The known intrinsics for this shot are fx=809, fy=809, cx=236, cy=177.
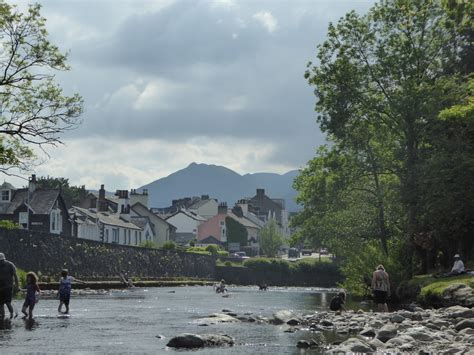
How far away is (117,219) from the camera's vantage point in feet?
412

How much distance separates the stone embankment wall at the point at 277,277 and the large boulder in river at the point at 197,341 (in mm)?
89064

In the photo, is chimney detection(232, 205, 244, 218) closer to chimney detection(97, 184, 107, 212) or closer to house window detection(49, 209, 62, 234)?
chimney detection(97, 184, 107, 212)

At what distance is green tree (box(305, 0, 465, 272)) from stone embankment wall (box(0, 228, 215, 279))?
82.7 feet

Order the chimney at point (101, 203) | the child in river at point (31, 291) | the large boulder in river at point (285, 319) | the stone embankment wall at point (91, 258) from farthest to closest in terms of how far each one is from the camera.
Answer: the chimney at point (101, 203) < the stone embankment wall at point (91, 258) < the large boulder in river at point (285, 319) < the child in river at point (31, 291)

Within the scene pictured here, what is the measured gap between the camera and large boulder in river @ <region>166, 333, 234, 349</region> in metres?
22.7

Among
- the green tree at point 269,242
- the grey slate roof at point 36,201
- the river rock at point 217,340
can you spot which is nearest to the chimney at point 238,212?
the green tree at point 269,242

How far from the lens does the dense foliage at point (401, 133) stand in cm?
4578

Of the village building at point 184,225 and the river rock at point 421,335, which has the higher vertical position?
the village building at point 184,225

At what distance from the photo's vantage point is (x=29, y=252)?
64.0 metres

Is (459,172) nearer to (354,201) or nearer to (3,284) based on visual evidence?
(354,201)

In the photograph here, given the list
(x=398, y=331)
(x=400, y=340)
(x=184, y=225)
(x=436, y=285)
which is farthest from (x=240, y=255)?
(x=400, y=340)

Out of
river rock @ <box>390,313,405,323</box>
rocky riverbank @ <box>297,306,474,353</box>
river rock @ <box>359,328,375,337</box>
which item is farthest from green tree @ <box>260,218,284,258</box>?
river rock @ <box>359,328,375,337</box>

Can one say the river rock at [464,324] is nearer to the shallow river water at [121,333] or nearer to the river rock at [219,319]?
the shallow river water at [121,333]

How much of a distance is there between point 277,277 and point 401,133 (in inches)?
2561
